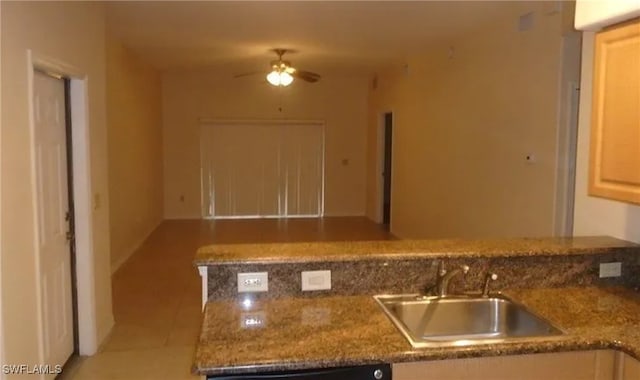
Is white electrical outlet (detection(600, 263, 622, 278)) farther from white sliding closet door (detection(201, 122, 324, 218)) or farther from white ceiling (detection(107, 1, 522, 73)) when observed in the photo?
white sliding closet door (detection(201, 122, 324, 218))

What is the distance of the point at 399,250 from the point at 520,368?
67 centimetres

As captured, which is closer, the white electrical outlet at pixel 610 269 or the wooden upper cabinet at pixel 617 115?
the wooden upper cabinet at pixel 617 115

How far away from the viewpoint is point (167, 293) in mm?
4922

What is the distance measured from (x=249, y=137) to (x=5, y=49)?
24.1 feet

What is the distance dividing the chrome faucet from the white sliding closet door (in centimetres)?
Result: 774

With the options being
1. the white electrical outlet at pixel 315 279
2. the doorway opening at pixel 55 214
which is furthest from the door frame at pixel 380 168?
the white electrical outlet at pixel 315 279

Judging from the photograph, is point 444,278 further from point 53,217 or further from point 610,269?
point 53,217

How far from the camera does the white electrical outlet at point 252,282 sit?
2018 millimetres

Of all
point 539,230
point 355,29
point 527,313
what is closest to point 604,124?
point 527,313

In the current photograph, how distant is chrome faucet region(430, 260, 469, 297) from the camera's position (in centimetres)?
209

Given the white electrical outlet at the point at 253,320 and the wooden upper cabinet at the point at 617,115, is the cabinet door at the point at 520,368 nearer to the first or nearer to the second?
the white electrical outlet at the point at 253,320

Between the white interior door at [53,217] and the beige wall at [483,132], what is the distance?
353 cm

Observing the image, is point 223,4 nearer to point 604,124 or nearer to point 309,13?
point 309,13

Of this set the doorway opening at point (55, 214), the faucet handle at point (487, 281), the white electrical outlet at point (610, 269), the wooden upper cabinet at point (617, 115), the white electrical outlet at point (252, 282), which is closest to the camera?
the wooden upper cabinet at point (617, 115)
